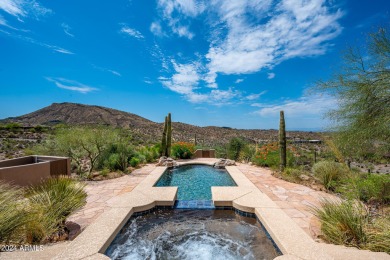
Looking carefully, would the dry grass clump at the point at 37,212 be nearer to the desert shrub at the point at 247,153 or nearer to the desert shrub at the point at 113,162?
the desert shrub at the point at 113,162

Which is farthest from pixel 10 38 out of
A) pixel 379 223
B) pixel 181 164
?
pixel 379 223

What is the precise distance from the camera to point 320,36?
9094mm

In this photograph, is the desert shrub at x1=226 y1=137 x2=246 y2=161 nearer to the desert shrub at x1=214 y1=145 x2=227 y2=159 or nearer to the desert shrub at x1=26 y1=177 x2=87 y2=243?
the desert shrub at x1=214 y1=145 x2=227 y2=159

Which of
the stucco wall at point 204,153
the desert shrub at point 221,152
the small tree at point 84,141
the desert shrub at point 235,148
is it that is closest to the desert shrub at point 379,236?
the small tree at point 84,141

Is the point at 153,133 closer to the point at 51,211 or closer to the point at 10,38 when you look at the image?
the point at 10,38

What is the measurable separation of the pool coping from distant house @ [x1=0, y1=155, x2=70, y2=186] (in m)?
2.54

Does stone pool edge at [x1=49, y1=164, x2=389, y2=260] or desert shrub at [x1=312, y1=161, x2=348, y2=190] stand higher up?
desert shrub at [x1=312, y1=161, x2=348, y2=190]

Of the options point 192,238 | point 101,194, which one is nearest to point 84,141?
point 101,194

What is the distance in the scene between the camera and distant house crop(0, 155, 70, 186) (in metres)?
5.31

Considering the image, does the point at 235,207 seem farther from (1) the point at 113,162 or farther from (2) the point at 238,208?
(1) the point at 113,162

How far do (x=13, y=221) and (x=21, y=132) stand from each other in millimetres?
32888

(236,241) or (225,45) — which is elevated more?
(225,45)

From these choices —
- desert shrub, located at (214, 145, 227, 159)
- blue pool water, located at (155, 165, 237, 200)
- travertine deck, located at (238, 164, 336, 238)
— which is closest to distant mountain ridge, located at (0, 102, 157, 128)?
desert shrub, located at (214, 145, 227, 159)

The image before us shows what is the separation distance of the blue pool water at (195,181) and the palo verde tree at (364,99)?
406cm
